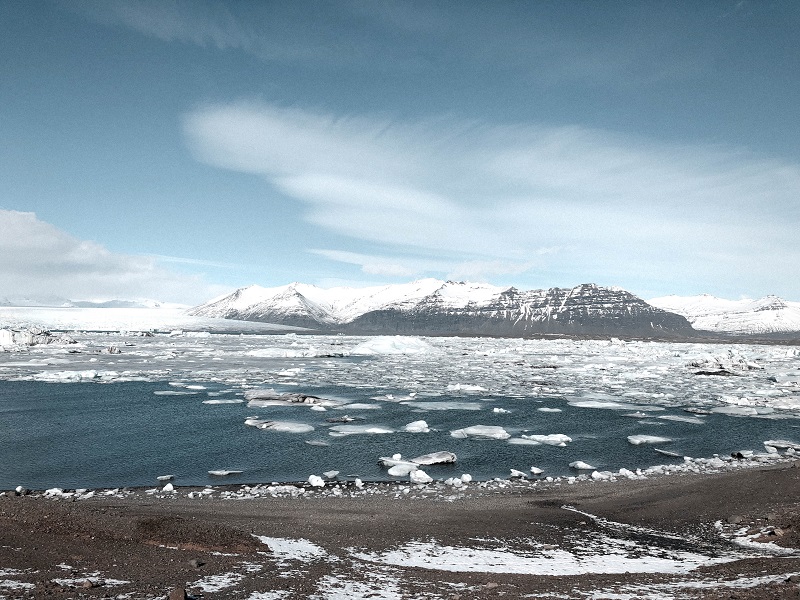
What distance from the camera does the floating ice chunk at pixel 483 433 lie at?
25859 mm

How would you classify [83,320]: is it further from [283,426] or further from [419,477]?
[419,477]

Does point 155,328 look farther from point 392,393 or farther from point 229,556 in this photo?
point 229,556

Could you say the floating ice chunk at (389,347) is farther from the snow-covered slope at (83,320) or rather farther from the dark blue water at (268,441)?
the snow-covered slope at (83,320)

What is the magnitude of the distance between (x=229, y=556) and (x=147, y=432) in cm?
1875

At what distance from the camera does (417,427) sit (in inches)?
1073

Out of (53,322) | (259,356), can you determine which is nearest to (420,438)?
(259,356)

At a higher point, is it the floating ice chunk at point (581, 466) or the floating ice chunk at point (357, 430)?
the floating ice chunk at point (357, 430)

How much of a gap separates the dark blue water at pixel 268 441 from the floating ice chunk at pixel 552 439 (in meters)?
0.41

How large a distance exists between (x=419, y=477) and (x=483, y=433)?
798 centimetres

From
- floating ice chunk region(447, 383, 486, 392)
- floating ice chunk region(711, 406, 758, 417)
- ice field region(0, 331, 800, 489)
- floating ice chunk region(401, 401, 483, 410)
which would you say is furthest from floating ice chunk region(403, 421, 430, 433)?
floating ice chunk region(711, 406, 758, 417)

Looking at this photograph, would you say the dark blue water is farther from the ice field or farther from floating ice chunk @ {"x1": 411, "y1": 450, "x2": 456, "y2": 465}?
floating ice chunk @ {"x1": 411, "y1": 450, "x2": 456, "y2": 465}

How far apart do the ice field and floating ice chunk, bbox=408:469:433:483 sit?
0.08 metres

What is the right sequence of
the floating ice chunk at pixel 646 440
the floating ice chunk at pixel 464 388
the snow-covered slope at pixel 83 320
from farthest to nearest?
the snow-covered slope at pixel 83 320 → the floating ice chunk at pixel 464 388 → the floating ice chunk at pixel 646 440

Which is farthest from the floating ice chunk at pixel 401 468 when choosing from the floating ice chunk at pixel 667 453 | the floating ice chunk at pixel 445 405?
the floating ice chunk at pixel 445 405
